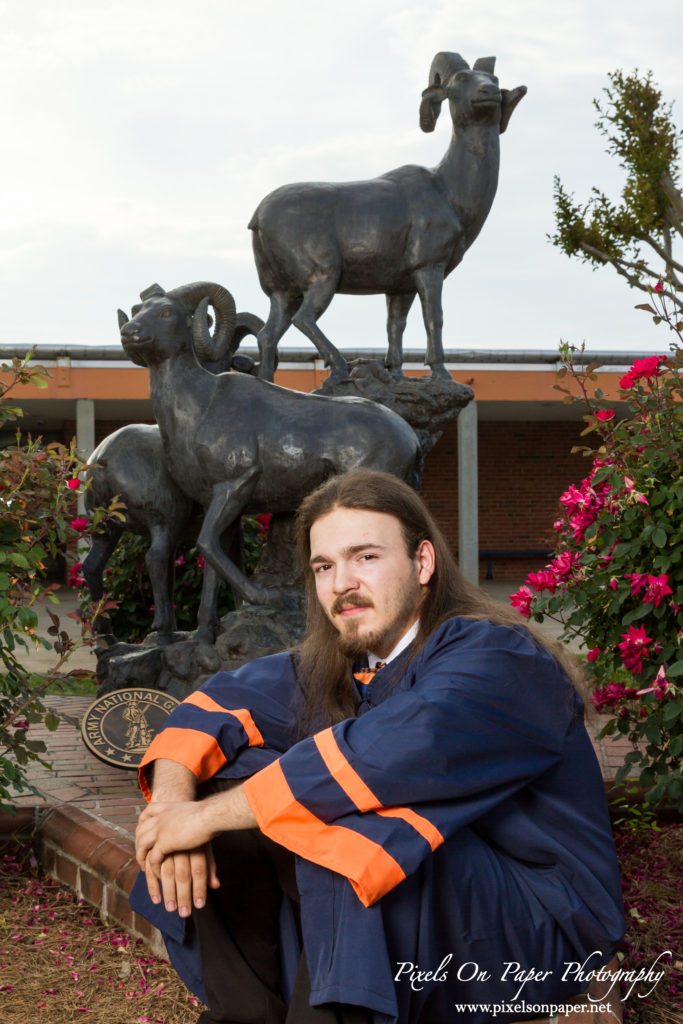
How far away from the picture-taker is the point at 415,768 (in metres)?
1.64

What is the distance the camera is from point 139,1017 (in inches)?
99.2

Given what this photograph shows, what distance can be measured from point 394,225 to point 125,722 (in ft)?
8.42

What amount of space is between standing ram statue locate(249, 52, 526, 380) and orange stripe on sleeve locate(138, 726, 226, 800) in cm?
293

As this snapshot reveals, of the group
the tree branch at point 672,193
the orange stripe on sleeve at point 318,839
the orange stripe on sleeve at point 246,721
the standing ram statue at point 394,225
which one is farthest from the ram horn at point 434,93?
the tree branch at point 672,193

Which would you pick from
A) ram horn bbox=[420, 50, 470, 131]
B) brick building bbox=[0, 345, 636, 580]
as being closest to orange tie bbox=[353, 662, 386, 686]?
ram horn bbox=[420, 50, 470, 131]

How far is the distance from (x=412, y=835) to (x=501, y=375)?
13.3 m

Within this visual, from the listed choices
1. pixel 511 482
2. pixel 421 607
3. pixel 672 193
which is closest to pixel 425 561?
pixel 421 607

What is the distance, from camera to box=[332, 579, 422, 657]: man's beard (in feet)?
6.67

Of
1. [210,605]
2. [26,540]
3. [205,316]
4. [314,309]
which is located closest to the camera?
[26,540]

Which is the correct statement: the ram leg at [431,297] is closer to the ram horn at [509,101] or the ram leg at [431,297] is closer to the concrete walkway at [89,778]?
the ram horn at [509,101]

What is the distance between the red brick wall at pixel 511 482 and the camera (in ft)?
59.5

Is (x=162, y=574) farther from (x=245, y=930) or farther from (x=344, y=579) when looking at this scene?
(x=245, y=930)

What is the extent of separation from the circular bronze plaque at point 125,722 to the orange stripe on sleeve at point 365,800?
2.37m

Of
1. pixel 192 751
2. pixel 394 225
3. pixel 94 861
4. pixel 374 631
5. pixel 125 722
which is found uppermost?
pixel 394 225
